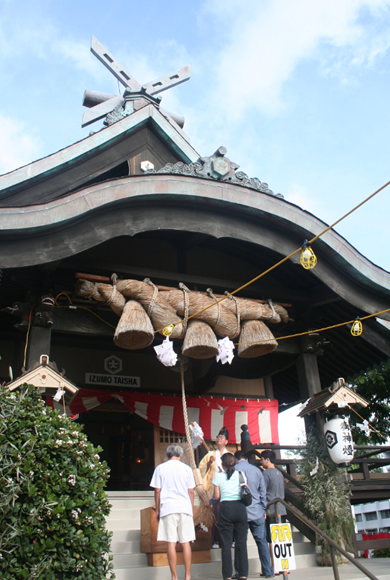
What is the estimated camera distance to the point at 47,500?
4.01 metres

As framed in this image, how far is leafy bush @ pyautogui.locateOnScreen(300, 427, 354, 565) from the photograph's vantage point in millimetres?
7293

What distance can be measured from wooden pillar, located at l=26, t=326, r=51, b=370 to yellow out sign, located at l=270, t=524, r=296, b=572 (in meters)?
3.87

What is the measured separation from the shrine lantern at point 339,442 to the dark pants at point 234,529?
2.70m

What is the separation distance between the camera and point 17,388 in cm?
643

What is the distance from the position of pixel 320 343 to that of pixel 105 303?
14.0 feet

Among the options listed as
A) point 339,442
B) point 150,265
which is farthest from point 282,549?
point 150,265

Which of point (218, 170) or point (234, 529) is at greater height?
point (218, 170)

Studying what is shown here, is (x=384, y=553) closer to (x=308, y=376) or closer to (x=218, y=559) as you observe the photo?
(x=308, y=376)

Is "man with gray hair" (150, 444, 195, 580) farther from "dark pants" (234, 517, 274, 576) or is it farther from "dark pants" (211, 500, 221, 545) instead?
"dark pants" (211, 500, 221, 545)

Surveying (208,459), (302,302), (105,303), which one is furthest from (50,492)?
(302,302)

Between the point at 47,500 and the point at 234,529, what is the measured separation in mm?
2595

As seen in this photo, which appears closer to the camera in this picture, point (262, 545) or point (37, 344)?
point (262, 545)

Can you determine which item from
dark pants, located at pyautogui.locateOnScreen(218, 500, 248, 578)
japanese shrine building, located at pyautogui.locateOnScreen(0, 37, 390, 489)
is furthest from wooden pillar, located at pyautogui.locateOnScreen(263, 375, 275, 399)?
dark pants, located at pyautogui.locateOnScreen(218, 500, 248, 578)

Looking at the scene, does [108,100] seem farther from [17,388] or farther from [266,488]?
[266,488]
